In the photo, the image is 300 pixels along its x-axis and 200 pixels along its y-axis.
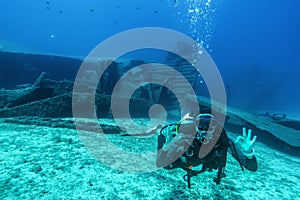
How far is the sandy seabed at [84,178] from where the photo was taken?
238cm

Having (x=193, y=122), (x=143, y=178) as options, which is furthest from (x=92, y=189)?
(x=193, y=122)

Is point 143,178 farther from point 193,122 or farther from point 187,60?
point 187,60

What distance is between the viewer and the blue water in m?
97.2

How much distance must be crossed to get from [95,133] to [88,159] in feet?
4.52

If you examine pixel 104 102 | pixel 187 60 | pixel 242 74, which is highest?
pixel 242 74

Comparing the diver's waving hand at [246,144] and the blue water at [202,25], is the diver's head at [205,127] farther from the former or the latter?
the blue water at [202,25]

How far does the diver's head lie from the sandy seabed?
3.04 feet

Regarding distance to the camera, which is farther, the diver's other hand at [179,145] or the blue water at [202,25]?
the blue water at [202,25]

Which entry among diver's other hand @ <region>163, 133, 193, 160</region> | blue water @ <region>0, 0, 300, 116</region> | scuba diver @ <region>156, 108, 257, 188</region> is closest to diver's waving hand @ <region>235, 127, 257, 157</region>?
scuba diver @ <region>156, 108, 257, 188</region>

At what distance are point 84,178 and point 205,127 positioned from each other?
179cm

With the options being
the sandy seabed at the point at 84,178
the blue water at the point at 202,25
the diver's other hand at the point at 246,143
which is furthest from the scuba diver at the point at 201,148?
the blue water at the point at 202,25

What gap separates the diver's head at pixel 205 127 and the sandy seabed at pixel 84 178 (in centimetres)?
93

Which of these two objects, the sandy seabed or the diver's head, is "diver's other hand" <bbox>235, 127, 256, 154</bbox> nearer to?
the diver's head

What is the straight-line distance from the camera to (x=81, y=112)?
18.6 ft
